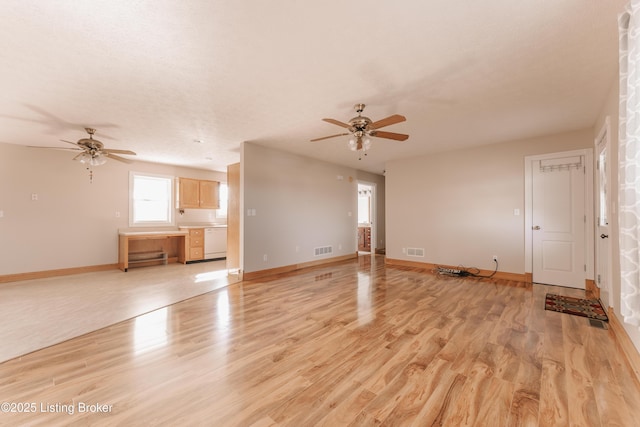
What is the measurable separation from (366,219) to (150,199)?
6853 mm

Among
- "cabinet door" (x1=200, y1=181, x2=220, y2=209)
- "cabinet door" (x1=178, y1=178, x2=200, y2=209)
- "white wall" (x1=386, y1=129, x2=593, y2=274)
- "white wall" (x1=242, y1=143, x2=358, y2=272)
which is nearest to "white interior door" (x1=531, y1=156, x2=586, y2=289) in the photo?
"white wall" (x1=386, y1=129, x2=593, y2=274)

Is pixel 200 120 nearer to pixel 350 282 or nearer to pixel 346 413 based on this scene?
pixel 350 282

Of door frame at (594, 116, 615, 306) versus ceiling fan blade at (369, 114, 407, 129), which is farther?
door frame at (594, 116, 615, 306)

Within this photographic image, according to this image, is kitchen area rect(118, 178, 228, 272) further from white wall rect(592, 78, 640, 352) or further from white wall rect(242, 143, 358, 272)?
white wall rect(592, 78, 640, 352)

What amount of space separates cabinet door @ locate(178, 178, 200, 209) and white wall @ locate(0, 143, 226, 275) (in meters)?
1.06

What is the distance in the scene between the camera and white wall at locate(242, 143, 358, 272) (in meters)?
5.10

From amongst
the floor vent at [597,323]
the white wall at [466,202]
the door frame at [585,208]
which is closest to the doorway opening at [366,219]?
the white wall at [466,202]

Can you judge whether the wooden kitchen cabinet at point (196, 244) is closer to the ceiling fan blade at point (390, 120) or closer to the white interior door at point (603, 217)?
the ceiling fan blade at point (390, 120)

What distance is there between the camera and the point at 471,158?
534 cm

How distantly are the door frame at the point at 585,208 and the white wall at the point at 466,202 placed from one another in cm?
8

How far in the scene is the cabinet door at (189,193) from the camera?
7051 millimetres

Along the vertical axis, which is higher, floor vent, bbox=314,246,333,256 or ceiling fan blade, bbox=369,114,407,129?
ceiling fan blade, bbox=369,114,407,129

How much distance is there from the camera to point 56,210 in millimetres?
5418

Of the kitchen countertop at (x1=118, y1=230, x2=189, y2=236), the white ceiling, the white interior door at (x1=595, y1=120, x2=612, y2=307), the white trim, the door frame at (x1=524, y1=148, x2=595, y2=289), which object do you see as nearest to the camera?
the white ceiling
